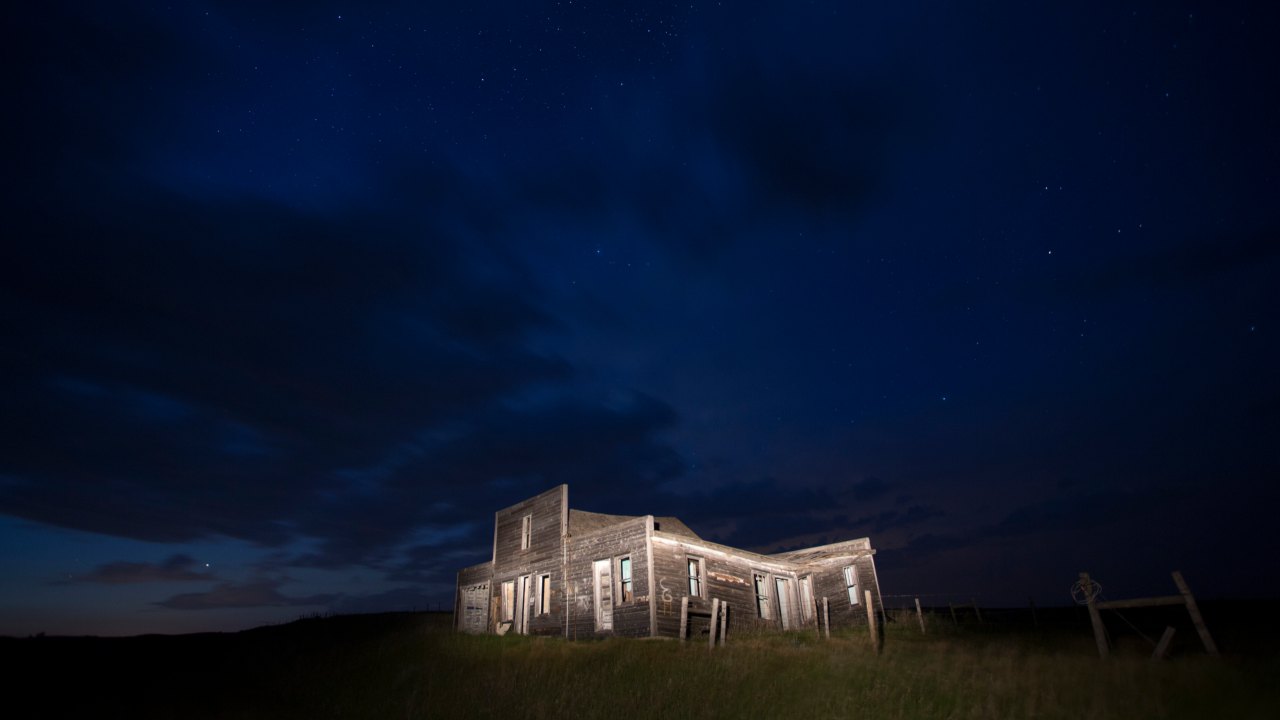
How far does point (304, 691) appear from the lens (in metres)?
15.6

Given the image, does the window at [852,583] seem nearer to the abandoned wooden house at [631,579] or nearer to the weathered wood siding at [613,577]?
the abandoned wooden house at [631,579]

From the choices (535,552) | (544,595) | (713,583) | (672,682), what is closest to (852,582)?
(713,583)

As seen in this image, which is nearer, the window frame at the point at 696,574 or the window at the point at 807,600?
the window frame at the point at 696,574

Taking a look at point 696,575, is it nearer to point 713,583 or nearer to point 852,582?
point 713,583

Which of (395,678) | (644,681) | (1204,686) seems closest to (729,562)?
(644,681)

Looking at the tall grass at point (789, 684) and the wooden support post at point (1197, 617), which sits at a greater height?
the wooden support post at point (1197, 617)

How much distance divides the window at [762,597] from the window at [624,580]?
699 centimetres

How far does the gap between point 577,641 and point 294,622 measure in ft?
96.0

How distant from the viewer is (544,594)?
89.7 ft

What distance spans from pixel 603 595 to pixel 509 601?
23.8 ft

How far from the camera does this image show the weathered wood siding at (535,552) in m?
26.6

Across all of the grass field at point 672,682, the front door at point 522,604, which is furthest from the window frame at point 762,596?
the front door at point 522,604

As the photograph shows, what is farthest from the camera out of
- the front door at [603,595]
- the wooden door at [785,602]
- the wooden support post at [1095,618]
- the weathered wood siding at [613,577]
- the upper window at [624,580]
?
the wooden door at [785,602]

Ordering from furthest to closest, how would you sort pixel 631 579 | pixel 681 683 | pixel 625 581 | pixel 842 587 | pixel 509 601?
pixel 842 587 → pixel 509 601 → pixel 625 581 → pixel 631 579 → pixel 681 683
